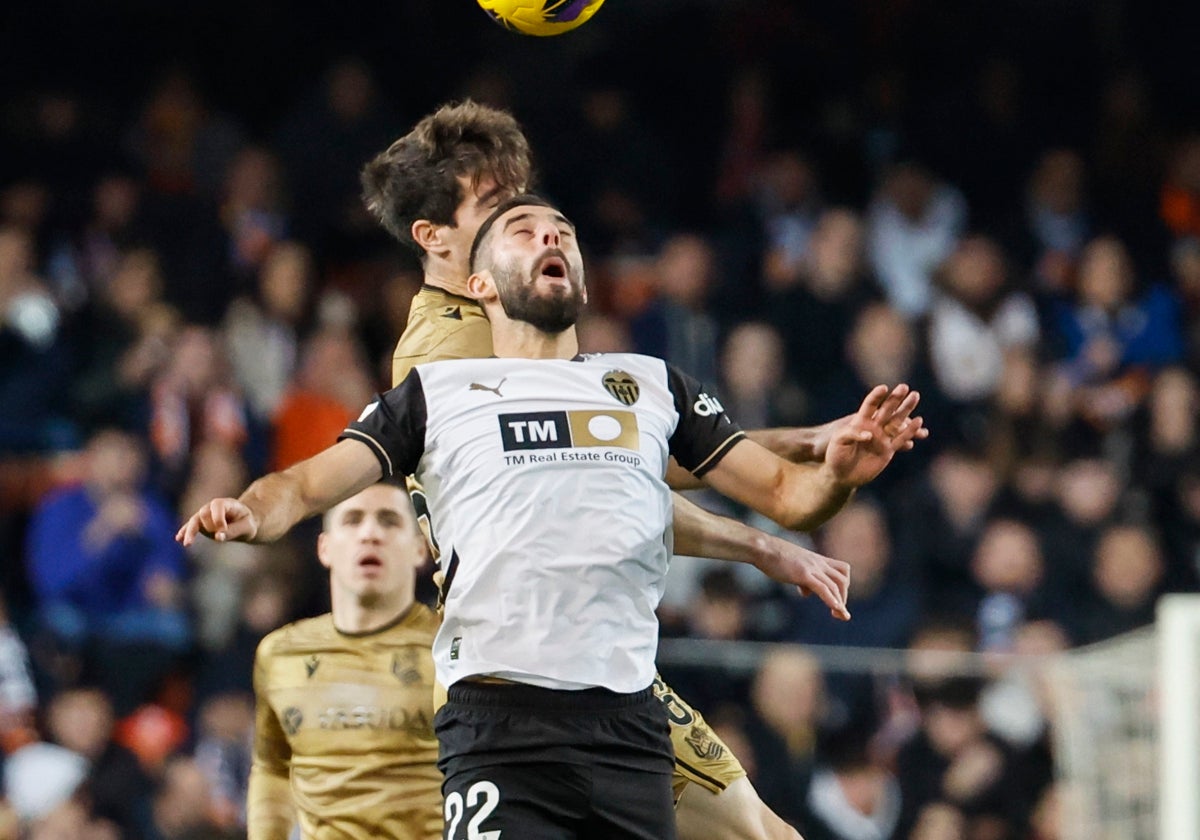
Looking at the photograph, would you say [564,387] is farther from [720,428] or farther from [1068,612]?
[1068,612]

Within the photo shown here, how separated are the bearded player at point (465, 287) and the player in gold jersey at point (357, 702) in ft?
2.70

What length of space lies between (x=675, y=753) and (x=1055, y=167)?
25.9 feet

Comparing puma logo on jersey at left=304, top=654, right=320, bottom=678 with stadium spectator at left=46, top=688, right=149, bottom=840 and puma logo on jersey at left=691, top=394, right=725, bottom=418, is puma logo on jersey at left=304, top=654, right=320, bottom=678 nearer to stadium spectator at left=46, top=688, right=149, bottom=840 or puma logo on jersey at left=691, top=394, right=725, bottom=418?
puma logo on jersey at left=691, top=394, right=725, bottom=418

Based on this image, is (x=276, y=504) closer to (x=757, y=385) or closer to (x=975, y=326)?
(x=757, y=385)

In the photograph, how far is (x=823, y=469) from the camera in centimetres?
427

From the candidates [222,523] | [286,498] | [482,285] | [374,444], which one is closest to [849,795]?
[482,285]

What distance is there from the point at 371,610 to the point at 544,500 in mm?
1990

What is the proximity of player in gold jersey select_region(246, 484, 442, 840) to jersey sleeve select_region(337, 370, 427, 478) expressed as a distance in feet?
4.23

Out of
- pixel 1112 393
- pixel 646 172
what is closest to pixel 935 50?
pixel 646 172

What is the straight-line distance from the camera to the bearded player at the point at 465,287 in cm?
486

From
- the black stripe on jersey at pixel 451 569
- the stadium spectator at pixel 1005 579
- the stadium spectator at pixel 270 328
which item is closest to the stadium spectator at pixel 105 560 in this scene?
the stadium spectator at pixel 270 328

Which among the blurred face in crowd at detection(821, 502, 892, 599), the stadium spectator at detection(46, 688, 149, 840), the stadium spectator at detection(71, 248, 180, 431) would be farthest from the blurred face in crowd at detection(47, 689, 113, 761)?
the blurred face in crowd at detection(821, 502, 892, 599)

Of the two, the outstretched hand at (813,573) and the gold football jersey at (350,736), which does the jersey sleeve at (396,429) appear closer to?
A: the outstretched hand at (813,573)

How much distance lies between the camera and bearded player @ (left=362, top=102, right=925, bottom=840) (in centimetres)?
486
